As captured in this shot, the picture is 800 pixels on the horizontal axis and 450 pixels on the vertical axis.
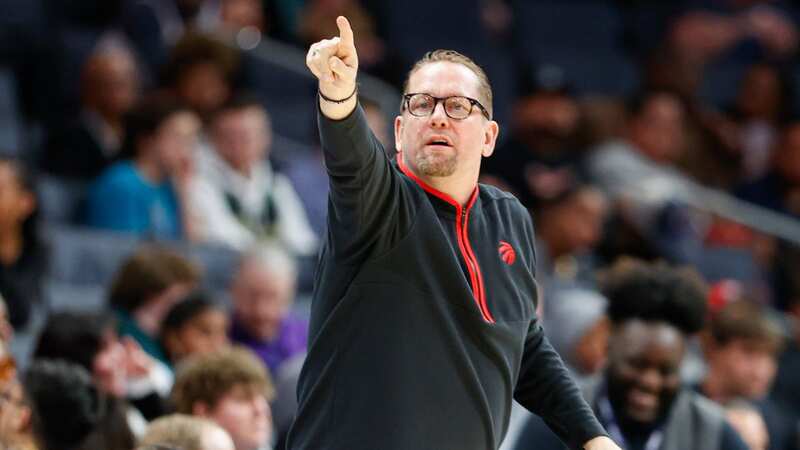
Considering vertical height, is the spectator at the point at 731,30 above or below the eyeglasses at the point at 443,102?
above

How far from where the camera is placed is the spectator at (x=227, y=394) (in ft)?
13.1

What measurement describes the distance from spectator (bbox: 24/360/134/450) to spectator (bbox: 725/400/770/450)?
2084 millimetres

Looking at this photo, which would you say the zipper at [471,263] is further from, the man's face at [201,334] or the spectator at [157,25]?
the spectator at [157,25]

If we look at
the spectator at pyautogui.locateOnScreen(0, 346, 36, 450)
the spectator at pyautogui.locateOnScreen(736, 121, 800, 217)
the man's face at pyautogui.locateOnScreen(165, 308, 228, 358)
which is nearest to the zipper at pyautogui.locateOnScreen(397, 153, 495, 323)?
the spectator at pyautogui.locateOnScreen(0, 346, 36, 450)

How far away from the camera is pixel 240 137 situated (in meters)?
6.19

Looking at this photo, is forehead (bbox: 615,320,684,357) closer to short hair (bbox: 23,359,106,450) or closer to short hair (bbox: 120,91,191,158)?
short hair (bbox: 23,359,106,450)

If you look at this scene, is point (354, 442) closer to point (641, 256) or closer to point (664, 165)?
point (641, 256)

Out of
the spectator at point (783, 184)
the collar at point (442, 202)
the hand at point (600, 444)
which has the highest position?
the spectator at point (783, 184)

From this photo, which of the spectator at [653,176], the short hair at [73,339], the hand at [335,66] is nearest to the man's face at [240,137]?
the spectator at [653,176]

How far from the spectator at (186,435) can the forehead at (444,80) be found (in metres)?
1.10

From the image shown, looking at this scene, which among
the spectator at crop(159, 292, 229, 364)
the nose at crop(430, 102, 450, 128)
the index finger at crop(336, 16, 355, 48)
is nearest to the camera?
the index finger at crop(336, 16, 355, 48)

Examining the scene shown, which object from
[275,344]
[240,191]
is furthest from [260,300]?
[240,191]

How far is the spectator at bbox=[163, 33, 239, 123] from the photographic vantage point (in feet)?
21.3

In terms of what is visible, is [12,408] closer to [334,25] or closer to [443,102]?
[443,102]
